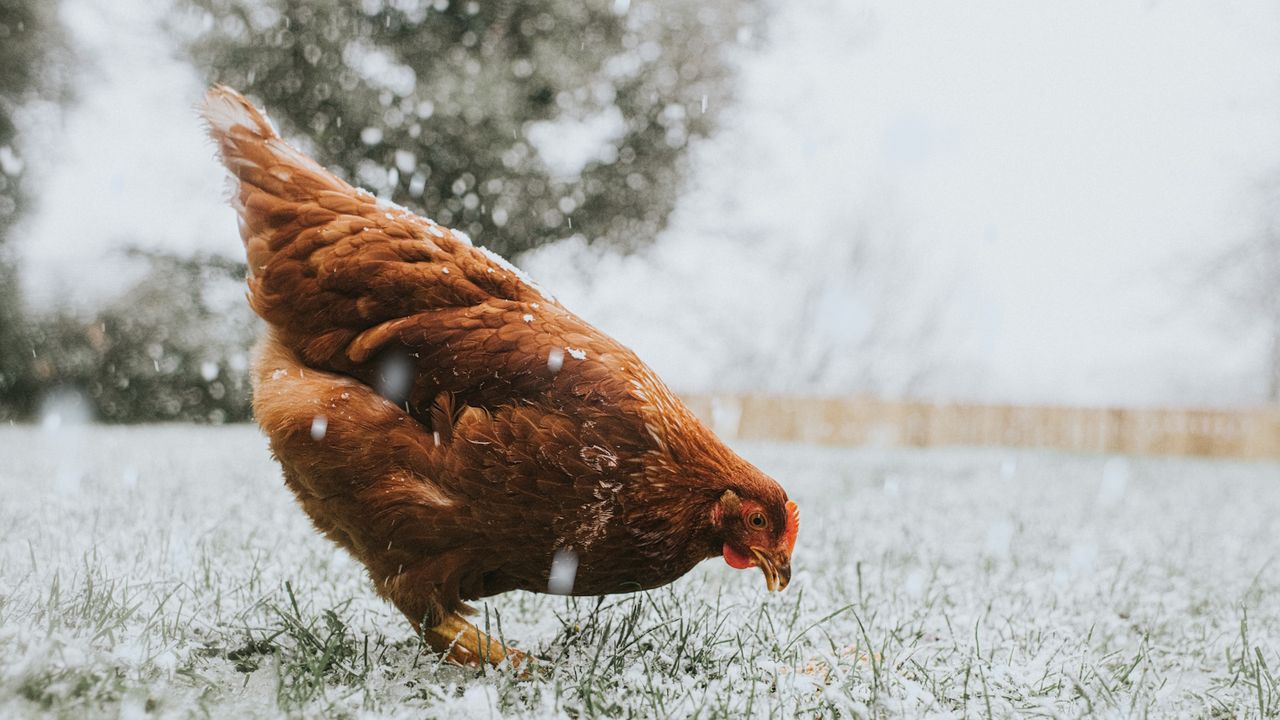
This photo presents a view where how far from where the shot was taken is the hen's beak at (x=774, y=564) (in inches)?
80.4

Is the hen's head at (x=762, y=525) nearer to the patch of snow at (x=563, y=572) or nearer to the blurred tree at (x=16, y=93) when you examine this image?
the patch of snow at (x=563, y=572)

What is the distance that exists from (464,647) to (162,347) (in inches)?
361

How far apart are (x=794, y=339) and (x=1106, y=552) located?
396 inches

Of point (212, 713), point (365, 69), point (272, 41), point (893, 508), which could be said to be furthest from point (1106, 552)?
point (272, 41)

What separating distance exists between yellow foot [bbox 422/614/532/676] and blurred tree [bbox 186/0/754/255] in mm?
6255

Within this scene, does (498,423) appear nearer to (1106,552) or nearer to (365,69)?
(1106,552)

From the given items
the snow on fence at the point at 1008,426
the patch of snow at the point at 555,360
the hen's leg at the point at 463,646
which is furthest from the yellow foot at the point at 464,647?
the snow on fence at the point at 1008,426

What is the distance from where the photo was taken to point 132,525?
11.0 ft

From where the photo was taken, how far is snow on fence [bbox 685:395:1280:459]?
37.3 feet

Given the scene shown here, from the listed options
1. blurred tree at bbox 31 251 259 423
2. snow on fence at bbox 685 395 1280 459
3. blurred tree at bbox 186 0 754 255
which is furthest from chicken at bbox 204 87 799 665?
snow on fence at bbox 685 395 1280 459

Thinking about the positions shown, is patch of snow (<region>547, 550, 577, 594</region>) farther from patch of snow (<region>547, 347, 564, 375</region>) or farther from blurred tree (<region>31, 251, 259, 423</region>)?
blurred tree (<region>31, 251, 259, 423</region>)

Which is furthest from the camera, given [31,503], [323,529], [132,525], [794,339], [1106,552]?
[794,339]

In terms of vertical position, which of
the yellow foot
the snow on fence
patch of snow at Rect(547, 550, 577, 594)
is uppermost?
the snow on fence

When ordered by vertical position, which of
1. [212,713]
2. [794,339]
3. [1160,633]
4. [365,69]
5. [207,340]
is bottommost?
[212,713]
